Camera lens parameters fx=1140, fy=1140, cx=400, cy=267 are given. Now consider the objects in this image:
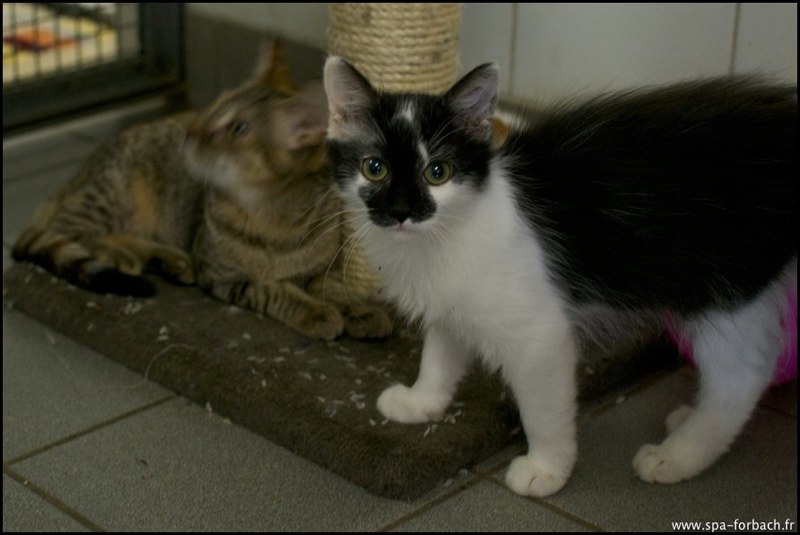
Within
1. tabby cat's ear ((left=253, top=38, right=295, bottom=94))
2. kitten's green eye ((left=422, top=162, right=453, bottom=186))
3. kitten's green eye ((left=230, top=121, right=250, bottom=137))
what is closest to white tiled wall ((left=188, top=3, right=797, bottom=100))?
tabby cat's ear ((left=253, top=38, right=295, bottom=94))

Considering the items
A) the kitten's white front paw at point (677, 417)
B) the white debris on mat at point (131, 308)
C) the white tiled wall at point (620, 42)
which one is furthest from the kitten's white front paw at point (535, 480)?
the white tiled wall at point (620, 42)

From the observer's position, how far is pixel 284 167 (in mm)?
2219

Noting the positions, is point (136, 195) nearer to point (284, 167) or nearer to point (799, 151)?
point (284, 167)

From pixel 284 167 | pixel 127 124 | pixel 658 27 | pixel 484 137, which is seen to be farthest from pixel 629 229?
pixel 127 124

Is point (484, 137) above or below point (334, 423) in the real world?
above

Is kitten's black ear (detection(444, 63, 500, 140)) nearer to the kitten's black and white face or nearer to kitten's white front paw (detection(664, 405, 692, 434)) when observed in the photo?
the kitten's black and white face

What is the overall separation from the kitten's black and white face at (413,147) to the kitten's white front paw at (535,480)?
431 mm

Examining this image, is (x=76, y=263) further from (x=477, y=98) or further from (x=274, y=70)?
(x=477, y=98)

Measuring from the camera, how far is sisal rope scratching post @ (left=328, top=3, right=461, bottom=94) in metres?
2.15

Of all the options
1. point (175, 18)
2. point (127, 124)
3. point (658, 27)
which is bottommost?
point (127, 124)

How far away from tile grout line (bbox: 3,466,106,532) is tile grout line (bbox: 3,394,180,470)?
0.03 m

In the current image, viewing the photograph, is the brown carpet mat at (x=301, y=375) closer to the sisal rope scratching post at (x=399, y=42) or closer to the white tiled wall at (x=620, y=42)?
the sisal rope scratching post at (x=399, y=42)

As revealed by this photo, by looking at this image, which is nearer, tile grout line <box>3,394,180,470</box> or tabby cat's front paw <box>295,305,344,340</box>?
tile grout line <box>3,394,180,470</box>

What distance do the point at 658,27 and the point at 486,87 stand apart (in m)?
1.13
